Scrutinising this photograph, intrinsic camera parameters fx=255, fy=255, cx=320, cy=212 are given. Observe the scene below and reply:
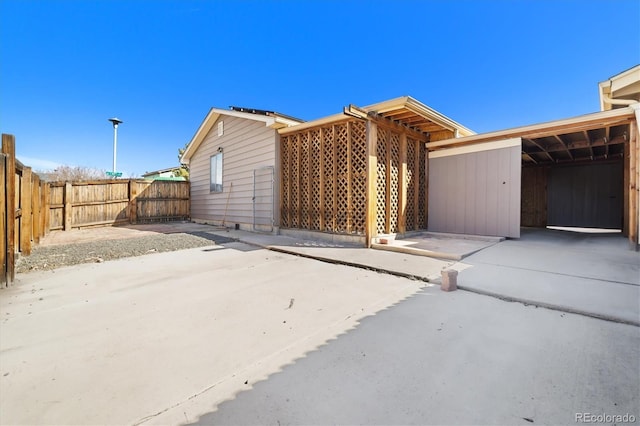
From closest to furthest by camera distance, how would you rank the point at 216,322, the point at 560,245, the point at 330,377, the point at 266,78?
1. the point at 330,377
2. the point at 216,322
3. the point at 560,245
4. the point at 266,78

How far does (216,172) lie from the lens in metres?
10.7

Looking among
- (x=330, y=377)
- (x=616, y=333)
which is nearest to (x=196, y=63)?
(x=330, y=377)

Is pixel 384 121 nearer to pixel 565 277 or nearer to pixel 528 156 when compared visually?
pixel 565 277

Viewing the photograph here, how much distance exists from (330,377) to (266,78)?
37.7ft

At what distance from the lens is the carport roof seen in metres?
5.05

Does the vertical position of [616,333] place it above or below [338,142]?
below

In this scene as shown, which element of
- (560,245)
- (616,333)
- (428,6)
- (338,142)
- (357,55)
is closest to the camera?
(616,333)

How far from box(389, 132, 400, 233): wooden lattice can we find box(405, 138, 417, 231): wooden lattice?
1.69 feet

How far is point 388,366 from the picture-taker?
1.59 meters

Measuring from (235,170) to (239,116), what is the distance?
196cm

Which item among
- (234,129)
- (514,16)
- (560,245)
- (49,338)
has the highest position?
(514,16)

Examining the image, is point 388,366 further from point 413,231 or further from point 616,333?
point 413,231

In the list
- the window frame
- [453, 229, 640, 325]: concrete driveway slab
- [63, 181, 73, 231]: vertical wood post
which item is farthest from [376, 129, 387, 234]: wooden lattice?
[63, 181, 73, 231]: vertical wood post

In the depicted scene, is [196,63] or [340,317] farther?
[196,63]
